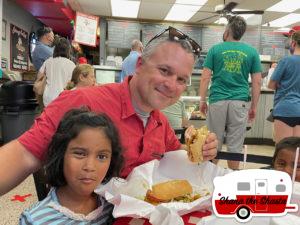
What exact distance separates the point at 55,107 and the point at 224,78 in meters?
2.05

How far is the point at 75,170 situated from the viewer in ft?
2.49

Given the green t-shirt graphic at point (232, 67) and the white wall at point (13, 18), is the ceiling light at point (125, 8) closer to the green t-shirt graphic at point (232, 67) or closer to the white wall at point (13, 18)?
the white wall at point (13, 18)

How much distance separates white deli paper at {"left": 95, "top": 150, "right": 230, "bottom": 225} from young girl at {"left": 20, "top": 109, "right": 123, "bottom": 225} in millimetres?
57

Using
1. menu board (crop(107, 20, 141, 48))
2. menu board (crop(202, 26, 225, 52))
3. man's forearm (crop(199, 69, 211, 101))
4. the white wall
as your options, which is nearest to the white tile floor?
man's forearm (crop(199, 69, 211, 101))

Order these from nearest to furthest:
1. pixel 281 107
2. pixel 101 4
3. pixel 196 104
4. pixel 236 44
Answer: pixel 281 107 → pixel 236 44 → pixel 196 104 → pixel 101 4

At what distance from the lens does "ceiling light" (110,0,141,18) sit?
7977mm

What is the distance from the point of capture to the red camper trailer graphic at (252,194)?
0.20m

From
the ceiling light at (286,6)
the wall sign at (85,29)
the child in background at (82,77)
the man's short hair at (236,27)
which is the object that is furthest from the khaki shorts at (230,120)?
the ceiling light at (286,6)

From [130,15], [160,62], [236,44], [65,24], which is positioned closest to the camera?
[160,62]

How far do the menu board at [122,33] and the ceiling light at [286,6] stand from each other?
3647mm

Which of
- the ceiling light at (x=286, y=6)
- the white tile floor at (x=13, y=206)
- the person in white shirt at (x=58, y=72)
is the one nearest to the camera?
the white tile floor at (x=13, y=206)

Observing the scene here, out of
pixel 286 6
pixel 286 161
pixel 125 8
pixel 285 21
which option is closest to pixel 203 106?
pixel 286 161

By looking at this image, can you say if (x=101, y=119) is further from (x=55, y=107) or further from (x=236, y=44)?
(x=236, y=44)

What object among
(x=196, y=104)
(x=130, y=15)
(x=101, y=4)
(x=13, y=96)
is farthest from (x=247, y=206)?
(x=130, y=15)
